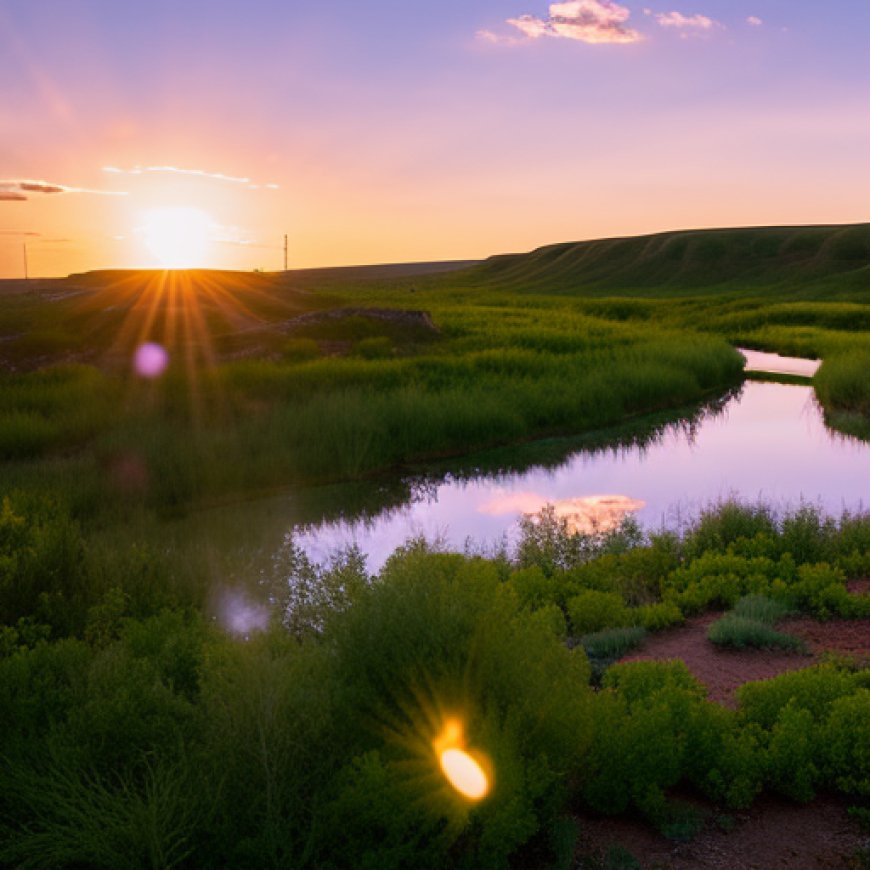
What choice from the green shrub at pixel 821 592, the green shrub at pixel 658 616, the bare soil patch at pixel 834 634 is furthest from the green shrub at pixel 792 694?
the green shrub at pixel 821 592

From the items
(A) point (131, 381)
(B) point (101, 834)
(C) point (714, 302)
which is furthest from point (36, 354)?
(C) point (714, 302)

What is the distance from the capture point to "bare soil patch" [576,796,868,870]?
3.83m

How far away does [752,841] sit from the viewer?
4.01 m

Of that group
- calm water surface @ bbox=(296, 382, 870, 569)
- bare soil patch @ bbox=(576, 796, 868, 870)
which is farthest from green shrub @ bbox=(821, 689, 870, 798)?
calm water surface @ bbox=(296, 382, 870, 569)

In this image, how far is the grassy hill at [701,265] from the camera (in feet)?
235

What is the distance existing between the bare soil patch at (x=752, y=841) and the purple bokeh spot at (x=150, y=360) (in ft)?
47.0

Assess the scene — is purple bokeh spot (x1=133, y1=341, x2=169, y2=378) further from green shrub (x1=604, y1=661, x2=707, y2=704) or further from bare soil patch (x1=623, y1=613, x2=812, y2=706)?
green shrub (x1=604, y1=661, x2=707, y2=704)

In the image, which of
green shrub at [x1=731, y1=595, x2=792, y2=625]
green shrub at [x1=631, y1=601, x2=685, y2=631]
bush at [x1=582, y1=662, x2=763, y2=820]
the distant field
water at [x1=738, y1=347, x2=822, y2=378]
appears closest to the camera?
bush at [x1=582, y1=662, x2=763, y2=820]

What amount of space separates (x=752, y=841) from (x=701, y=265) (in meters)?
86.4

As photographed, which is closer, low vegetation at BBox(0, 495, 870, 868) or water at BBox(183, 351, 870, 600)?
low vegetation at BBox(0, 495, 870, 868)

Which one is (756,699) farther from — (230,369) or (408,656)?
(230,369)

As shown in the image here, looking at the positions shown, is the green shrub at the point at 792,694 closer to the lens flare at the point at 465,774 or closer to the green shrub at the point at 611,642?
the green shrub at the point at 611,642

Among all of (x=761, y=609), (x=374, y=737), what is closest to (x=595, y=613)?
(x=761, y=609)

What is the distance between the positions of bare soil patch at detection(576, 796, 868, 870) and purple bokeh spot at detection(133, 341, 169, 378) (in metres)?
14.3
